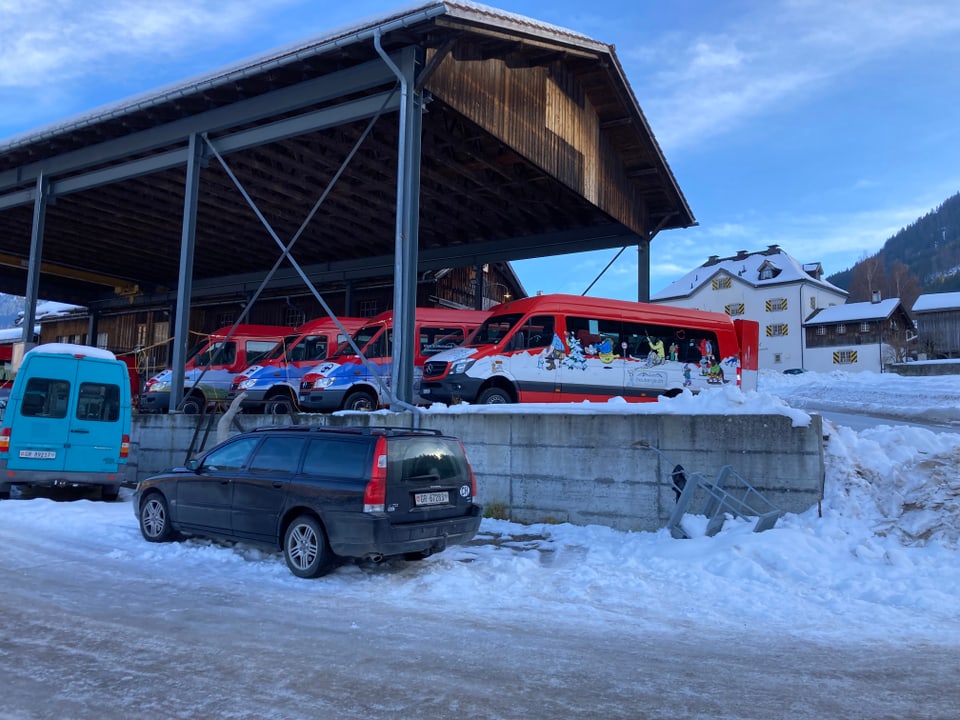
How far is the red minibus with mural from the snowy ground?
396cm

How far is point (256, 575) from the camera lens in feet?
23.1

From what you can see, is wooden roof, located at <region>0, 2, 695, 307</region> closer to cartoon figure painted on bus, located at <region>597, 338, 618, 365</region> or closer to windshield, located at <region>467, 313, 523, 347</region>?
windshield, located at <region>467, 313, 523, 347</region>

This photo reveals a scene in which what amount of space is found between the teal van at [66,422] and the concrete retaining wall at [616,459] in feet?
15.6

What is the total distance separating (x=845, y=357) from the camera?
5522 cm

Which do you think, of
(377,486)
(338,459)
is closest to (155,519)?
(338,459)

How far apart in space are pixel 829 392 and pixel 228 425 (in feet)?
70.2

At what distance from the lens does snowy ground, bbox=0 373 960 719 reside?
421cm

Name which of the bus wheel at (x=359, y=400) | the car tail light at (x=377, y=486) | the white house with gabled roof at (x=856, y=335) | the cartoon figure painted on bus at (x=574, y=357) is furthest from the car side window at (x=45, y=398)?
the white house with gabled roof at (x=856, y=335)

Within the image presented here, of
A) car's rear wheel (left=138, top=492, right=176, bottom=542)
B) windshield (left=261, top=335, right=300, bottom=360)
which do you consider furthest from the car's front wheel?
car's rear wheel (left=138, top=492, right=176, bottom=542)

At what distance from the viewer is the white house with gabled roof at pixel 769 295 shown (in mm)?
59031

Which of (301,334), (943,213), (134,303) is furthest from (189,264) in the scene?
(943,213)

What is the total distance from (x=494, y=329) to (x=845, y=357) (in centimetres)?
5004

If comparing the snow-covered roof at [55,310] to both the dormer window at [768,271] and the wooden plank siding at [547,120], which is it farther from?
the dormer window at [768,271]

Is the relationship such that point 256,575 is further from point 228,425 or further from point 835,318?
point 835,318
